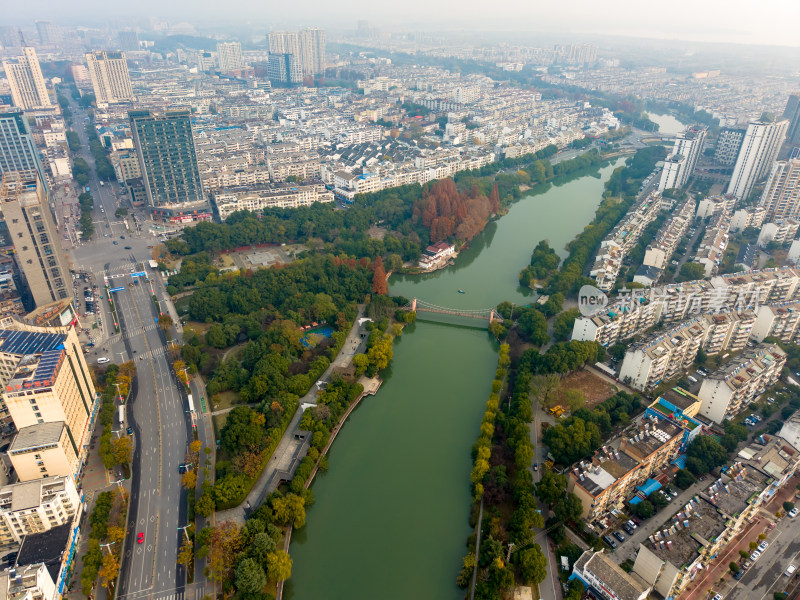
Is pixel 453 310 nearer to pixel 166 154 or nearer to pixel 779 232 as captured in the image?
pixel 779 232

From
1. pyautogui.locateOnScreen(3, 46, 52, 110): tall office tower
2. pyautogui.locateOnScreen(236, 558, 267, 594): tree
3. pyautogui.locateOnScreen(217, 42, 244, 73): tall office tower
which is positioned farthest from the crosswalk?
pyautogui.locateOnScreen(217, 42, 244, 73): tall office tower

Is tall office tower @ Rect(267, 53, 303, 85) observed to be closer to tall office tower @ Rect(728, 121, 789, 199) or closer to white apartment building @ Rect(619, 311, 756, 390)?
tall office tower @ Rect(728, 121, 789, 199)

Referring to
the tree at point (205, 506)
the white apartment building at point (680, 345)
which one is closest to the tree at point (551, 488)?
the white apartment building at point (680, 345)

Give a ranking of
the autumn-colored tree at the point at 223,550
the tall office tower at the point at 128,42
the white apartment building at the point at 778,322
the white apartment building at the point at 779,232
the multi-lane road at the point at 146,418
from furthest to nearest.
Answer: the tall office tower at the point at 128,42, the white apartment building at the point at 779,232, the white apartment building at the point at 778,322, the multi-lane road at the point at 146,418, the autumn-colored tree at the point at 223,550

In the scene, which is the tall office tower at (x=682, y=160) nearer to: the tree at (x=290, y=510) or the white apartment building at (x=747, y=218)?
the white apartment building at (x=747, y=218)

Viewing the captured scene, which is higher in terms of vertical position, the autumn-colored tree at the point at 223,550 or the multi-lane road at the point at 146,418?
the autumn-colored tree at the point at 223,550

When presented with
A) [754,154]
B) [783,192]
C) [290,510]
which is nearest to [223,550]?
[290,510]

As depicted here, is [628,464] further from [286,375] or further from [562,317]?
[286,375]
